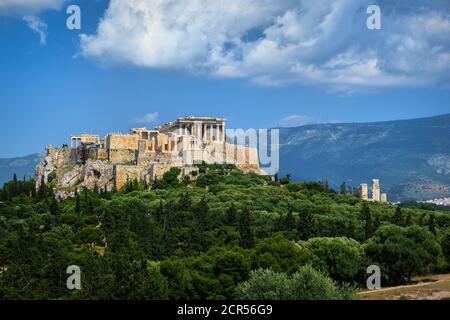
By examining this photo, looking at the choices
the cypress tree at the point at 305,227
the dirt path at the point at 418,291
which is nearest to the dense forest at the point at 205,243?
the cypress tree at the point at 305,227

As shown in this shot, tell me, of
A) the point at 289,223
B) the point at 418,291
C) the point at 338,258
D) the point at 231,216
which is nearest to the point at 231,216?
the point at 231,216

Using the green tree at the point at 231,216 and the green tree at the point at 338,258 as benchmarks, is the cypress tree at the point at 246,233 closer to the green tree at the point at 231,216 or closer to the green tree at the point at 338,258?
the green tree at the point at 231,216

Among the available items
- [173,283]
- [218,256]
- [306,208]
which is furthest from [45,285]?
[306,208]

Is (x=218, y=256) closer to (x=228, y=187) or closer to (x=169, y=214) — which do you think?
(x=169, y=214)

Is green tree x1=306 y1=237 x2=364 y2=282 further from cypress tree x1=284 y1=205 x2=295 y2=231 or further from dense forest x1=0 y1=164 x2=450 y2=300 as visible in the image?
cypress tree x1=284 y1=205 x2=295 y2=231

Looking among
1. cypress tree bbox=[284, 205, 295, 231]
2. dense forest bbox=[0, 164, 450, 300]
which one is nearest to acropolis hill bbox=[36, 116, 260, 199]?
dense forest bbox=[0, 164, 450, 300]

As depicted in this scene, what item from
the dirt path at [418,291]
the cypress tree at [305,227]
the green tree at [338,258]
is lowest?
the dirt path at [418,291]

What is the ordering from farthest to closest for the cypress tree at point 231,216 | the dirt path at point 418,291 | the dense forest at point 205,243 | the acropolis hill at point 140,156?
the acropolis hill at point 140,156, the cypress tree at point 231,216, the dense forest at point 205,243, the dirt path at point 418,291
